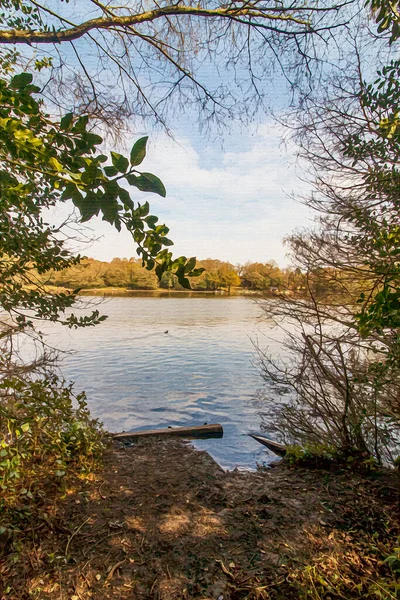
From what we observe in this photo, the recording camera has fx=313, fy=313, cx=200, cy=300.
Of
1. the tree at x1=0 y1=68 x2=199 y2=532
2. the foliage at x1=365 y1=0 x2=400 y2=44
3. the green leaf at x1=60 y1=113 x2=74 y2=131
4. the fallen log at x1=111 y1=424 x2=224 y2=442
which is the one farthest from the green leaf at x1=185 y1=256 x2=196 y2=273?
the fallen log at x1=111 y1=424 x2=224 y2=442

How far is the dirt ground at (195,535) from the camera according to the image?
4.72 feet

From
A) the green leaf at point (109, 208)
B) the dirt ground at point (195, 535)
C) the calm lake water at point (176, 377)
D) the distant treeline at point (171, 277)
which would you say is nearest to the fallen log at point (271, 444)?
the calm lake water at point (176, 377)

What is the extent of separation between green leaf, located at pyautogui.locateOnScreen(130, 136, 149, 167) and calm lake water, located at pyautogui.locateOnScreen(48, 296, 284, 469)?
6.69 ft

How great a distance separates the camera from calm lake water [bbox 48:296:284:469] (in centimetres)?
518

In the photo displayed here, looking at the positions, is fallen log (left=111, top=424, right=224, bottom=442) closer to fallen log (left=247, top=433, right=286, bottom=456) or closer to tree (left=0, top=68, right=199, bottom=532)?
fallen log (left=247, top=433, right=286, bottom=456)

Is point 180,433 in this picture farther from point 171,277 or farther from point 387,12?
point 387,12

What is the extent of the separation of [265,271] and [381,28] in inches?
97.9

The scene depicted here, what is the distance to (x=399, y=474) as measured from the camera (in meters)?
2.26

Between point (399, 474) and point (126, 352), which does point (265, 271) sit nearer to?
point (399, 474)

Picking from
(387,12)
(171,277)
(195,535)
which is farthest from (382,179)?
(195,535)

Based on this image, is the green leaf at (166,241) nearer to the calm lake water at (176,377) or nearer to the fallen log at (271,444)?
the calm lake water at (176,377)

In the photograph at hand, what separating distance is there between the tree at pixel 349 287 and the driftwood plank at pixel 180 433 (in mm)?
1418

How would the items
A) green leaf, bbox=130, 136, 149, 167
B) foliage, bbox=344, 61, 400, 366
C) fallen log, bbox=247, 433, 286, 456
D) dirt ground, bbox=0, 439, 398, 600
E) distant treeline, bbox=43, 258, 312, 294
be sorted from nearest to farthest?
green leaf, bbox=130, 136, 149, 167, dirt ground, bbox=0, 439, 398, 600, distant treeline, bbox=43, 258, 312, 294, foliage, bbox=344, 61, 400, 366, fallen log, bbox=247, 433, 286, 456

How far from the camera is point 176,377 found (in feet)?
28.2
